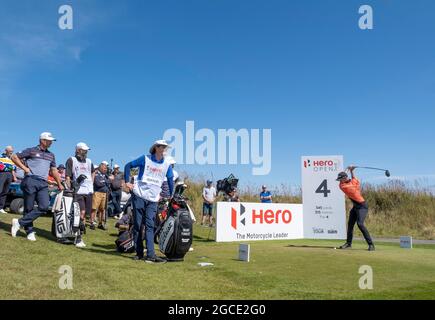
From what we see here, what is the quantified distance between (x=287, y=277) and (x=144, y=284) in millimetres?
2420

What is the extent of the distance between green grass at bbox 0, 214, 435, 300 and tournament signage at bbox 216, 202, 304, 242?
5.27m

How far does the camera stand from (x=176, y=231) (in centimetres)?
845

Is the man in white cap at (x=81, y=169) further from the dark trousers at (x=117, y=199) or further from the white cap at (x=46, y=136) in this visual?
the dark trousers at (x=117, y=199)

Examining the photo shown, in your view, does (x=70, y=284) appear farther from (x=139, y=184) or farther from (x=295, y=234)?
(x=295, y=234)

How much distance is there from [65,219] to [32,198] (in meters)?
0.81

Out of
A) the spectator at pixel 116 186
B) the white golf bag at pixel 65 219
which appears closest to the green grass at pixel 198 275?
the white golf bag at pixel 65 219

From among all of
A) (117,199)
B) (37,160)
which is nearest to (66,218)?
(37,160)

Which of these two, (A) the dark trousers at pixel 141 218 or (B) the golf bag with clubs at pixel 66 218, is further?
(B) the golf bag with clubs at pixel 66 218

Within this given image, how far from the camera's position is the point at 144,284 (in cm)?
610

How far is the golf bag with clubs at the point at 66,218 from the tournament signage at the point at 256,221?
6.35 metres

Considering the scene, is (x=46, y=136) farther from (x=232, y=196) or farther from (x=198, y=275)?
(x=232, y=196)

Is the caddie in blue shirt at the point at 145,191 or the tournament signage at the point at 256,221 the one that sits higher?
the caddie in blue shirt at the point at 145,191

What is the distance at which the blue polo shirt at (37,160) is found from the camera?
9289 millimetres
